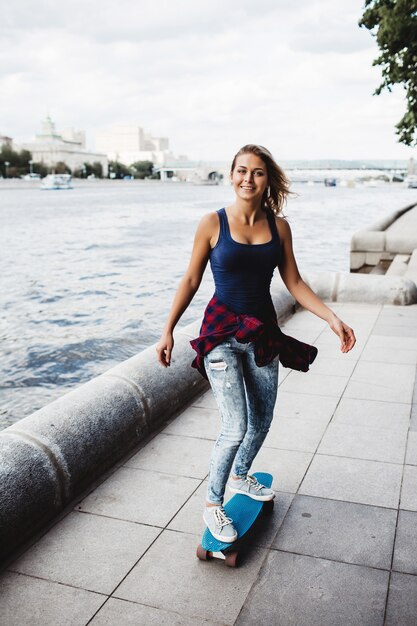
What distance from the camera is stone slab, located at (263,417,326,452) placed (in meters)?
4.60

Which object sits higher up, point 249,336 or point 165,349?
point 249,336

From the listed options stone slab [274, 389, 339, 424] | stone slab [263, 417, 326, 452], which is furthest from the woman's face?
stone slab [274, 389, 339, 424]

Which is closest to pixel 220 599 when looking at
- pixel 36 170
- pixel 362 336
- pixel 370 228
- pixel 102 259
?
pixel 362 336

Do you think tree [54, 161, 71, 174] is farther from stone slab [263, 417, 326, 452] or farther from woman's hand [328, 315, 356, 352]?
woman's hand [328, 315, 356, 352]

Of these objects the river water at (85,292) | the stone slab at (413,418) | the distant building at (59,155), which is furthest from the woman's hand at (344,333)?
the distant building at (59,155)

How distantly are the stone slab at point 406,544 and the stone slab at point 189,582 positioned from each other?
2.17ft

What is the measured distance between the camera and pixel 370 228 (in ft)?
66.4

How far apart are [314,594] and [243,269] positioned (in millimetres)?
1506

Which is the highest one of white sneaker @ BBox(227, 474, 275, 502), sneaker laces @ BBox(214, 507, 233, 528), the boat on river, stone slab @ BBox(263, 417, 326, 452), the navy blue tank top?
the navy blue tank top

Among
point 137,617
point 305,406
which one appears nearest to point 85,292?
point 305,406

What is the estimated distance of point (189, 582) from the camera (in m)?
3.04

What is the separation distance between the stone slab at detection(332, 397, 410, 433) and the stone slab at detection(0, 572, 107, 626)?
2.64 meters

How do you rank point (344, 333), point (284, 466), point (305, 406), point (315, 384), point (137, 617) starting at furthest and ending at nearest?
point (315, 384)
point (305, 406)
point (284, 466)
point (344, 333)
point (137, 617)

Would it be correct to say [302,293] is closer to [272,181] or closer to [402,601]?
[272,181]
